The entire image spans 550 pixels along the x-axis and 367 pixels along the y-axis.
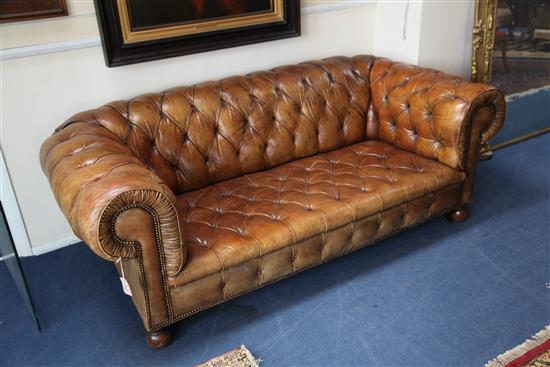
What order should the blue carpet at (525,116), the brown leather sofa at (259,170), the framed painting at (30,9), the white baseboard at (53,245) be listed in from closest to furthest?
the brown leather sofa at (259,170)
the framed painting at (30,9)
the white baseboard at (53,245)
the blue carpet at (525,116)

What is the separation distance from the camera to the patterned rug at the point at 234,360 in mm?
1802

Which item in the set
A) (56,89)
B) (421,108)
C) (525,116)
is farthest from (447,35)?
(56,89)

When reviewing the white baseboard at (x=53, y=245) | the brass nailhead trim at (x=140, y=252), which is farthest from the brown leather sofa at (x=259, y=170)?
the white baseboard at (x=53, y=245)

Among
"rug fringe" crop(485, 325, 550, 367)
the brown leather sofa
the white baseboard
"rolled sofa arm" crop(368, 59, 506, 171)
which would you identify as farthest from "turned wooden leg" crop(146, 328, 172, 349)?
"rolled sofa arm" crop(368, 59, 506, 171)

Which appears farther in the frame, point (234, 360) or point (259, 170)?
point (259, 170)

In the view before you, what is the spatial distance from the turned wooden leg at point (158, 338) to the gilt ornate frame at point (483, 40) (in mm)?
2418

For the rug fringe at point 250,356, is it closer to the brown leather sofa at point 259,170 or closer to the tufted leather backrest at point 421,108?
the brown leather sofa at point 259,170

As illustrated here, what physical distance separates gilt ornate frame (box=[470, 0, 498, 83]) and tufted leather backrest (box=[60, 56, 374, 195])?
2.46ft

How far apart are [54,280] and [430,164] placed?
186 centimetres

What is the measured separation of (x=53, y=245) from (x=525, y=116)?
127 inches

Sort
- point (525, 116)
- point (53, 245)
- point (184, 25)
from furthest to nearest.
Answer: point (525, 116) → point (53, 245) → point (184, 25)

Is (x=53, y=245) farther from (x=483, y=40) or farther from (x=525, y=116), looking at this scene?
(x=525, y=116)

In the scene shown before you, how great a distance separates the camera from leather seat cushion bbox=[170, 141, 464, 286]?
188 cm

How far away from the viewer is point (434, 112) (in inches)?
95.2
